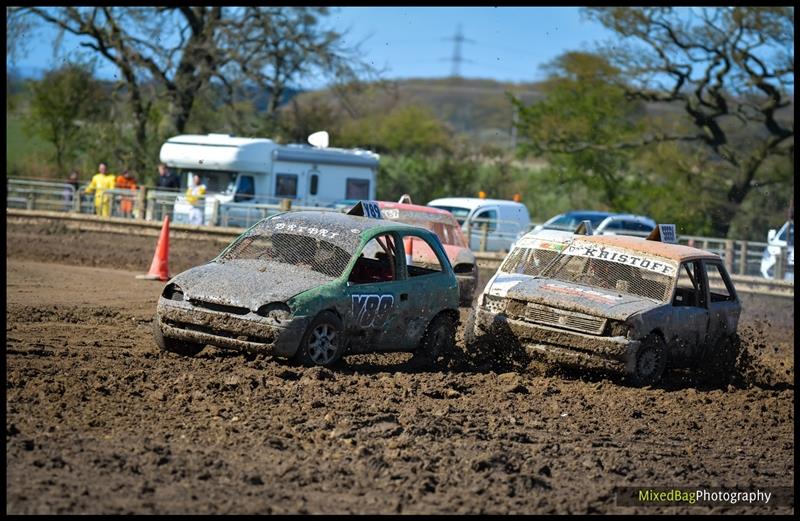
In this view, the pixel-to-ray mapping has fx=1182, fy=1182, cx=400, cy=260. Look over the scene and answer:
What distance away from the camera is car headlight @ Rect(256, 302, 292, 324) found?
10312 mm

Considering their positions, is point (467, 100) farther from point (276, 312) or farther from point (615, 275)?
point (276, 312)

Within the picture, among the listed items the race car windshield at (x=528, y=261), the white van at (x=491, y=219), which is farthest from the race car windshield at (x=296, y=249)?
the white van at (x=491, y=219)

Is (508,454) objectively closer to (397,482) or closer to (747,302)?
(397,482)

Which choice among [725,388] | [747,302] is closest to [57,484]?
[725,388]

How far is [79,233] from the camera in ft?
91.3

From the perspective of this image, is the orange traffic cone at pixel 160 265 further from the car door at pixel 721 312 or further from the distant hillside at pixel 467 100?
the distant hillside at pixel 467 100

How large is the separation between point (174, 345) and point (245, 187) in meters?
19.8

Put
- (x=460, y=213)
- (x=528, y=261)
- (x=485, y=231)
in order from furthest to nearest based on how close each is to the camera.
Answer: (x=460, y=213)
(x=485, y=231)
(x=528, y=261)

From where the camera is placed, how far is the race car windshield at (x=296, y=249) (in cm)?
1123

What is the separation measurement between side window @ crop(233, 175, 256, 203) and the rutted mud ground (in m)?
17.1

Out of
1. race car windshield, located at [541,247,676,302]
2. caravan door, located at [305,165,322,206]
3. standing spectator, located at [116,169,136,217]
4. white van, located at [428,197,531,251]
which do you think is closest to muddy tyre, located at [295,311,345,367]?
race car windshield, located at [541,247,676,302]

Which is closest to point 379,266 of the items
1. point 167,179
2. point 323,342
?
point 323,342

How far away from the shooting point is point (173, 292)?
10.9 metres

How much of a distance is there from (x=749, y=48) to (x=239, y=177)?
15614 millimetres
